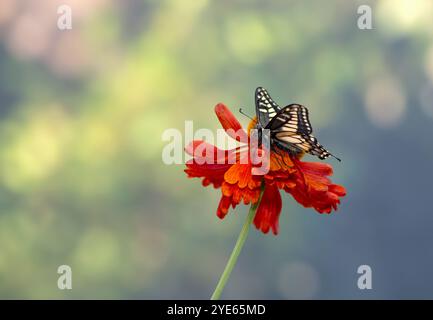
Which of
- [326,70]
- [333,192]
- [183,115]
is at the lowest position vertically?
[333,192]

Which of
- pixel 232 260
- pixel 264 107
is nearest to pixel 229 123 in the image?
pixel 264 107

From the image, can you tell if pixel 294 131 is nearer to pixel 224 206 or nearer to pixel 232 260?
pixel 224 206

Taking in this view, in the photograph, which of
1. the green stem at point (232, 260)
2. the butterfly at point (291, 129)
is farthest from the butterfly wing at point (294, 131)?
the green stem at point (232, 260)

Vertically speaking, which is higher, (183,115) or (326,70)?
(326,70)

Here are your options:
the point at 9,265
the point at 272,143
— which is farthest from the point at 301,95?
the point at 272,143

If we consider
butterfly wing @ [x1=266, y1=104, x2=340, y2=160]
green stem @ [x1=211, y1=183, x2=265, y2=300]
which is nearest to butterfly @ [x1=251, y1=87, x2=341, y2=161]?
butterfly wing @ [x1=266, y1=104, x2=340, y2=160]

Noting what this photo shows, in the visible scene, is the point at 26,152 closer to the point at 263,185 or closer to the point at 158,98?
the point at 158,98

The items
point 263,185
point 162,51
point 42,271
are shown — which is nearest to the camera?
point 263,185
